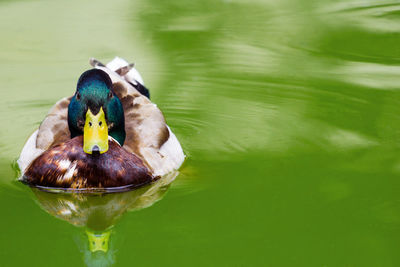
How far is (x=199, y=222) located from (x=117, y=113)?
4.03ft

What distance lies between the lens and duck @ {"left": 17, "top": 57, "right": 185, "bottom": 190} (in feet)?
18.2

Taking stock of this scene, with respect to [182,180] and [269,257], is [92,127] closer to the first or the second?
[182,180]

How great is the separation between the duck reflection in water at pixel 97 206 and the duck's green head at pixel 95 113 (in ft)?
1.12

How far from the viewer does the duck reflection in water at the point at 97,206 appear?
5062mm

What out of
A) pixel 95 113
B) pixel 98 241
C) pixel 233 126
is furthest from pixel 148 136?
pixel 98 241

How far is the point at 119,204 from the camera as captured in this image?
18.0ft

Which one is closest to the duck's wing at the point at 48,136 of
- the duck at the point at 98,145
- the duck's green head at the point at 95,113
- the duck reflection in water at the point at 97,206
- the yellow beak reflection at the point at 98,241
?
the duck at the point at 98,145

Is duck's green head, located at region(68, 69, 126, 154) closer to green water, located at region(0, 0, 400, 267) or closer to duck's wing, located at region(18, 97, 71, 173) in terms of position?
duck's wing, located at region(18, 97, 71, 173)

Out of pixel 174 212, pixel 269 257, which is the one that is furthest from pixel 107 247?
pixel 269 257

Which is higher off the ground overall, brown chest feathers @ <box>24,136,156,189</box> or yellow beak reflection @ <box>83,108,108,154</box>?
yellow beak reflection @ <box>83,108,108,154</box>

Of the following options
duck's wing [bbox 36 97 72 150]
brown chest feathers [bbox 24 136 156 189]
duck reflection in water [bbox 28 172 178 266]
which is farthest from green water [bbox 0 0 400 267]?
duck's wing [bbox 36 97 72 150]

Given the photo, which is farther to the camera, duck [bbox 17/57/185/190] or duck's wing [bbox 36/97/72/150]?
duck's wing [bbox 36/97/72/150]

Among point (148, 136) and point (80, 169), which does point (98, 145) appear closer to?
point (80, 169)

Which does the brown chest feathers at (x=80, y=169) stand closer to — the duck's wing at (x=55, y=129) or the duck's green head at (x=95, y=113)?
the duck's green head at (x=95, y=113)
